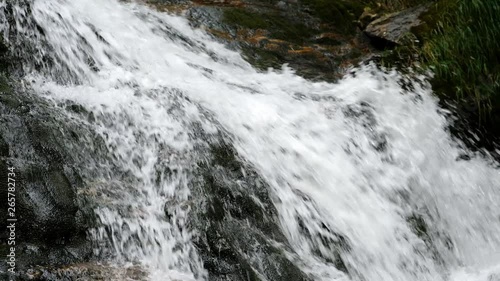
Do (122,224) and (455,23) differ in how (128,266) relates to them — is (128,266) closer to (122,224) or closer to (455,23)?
(122,224)

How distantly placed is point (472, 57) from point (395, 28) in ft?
4.98

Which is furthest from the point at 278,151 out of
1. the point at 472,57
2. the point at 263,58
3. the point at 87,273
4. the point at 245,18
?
the point at 245,18

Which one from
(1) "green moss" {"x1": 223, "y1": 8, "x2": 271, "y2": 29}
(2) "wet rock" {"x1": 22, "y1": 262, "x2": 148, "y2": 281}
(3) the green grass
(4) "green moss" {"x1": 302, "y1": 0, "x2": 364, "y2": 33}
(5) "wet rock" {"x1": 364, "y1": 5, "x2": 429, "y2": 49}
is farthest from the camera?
(4) "green moss" {"x1": 302, "y1": 0, "x2": 364, "y2": 33}

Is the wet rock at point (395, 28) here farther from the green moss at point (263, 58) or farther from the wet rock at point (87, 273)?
the wet rock at point (87, 273)

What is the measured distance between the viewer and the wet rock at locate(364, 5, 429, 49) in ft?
21.9

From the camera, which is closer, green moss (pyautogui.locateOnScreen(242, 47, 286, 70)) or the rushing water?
the rushing water

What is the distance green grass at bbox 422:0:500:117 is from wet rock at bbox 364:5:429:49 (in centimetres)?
77

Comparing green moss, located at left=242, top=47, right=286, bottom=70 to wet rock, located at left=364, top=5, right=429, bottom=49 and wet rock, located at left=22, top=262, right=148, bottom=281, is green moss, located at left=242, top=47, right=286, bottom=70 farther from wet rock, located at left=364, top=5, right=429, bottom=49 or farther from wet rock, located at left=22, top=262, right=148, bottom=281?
wet rock, located at left=22, top=262, right=148, bottom=281

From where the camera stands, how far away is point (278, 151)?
465 centimetres

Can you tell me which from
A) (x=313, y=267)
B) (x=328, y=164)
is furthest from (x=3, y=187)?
(x=328, y=164)

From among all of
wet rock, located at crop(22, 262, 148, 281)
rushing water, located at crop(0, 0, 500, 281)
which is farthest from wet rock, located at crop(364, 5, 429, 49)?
wet rock, located at crop(22, 262, 148, 281)

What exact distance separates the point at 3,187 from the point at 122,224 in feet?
2.28

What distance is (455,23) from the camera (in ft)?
19.8

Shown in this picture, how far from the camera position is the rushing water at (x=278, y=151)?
3.79 metres
